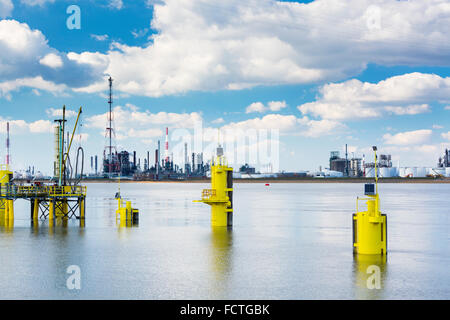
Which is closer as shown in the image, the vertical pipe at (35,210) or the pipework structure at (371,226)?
the pipework structure at (371,226)

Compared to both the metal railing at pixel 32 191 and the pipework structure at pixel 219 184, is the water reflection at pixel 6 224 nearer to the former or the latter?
the metal railing at pixel 32 191

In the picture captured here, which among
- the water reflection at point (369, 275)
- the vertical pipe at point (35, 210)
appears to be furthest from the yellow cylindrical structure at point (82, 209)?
the water reflection at point (369, 275)

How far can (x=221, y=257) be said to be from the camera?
34.3 meters

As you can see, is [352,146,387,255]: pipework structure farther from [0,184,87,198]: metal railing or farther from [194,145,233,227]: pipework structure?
[0,184,87,198]: metal railing

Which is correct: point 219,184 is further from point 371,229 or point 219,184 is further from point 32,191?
point 32,191

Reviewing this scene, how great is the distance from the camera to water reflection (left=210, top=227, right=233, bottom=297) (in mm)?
26062

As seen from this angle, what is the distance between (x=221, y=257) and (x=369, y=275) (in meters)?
10.5

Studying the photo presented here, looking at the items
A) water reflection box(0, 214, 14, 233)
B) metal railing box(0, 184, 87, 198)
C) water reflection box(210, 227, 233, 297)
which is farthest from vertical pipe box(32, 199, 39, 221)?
water reflection box(210, 227, 233, 297)

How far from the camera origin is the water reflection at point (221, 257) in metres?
26.1

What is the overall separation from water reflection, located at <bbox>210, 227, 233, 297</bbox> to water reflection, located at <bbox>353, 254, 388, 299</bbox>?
660cm

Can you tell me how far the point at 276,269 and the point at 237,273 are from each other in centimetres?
264

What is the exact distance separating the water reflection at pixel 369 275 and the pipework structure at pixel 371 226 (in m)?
0.50
